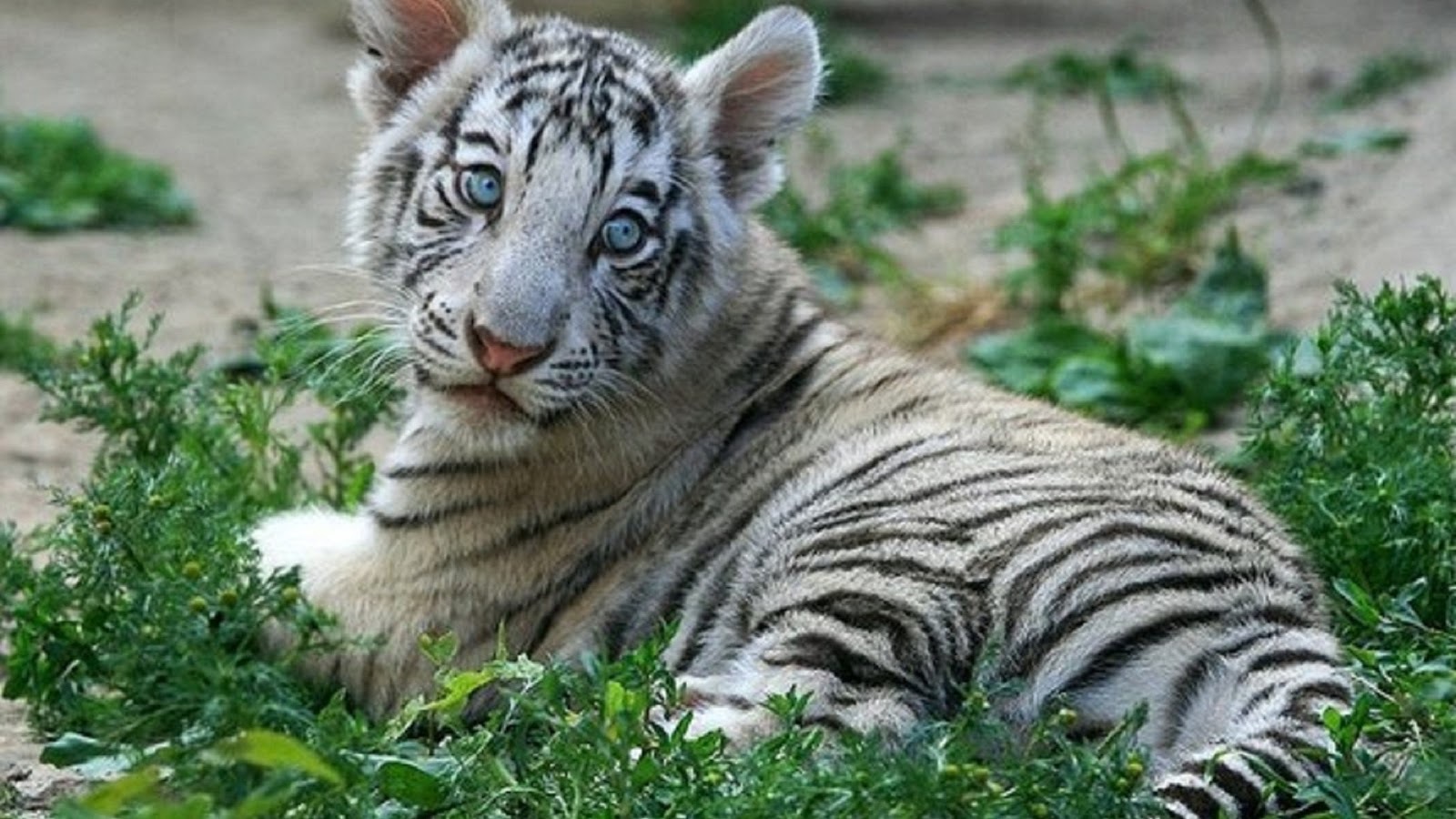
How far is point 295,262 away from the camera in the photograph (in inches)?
428

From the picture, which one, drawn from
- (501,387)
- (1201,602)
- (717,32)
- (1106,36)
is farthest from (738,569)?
(1106,36)

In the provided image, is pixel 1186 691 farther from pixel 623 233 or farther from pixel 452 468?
pixel 452 468

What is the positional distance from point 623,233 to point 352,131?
7761mm

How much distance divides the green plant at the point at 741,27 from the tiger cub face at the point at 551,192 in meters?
7.23

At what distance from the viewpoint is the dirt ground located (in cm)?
959

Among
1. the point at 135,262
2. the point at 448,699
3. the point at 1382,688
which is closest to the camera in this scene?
the point at 448,699

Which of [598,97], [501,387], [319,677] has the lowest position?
[319,677]

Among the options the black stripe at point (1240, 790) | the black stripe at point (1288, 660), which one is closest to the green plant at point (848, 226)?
the black stripe at point (1288, 660)

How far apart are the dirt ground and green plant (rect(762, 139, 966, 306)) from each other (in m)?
0.22

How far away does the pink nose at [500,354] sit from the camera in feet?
19.5

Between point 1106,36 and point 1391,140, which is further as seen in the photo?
point 1106,36

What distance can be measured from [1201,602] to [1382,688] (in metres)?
0.40

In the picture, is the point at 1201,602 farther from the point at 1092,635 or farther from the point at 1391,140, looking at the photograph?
the point at 1391,140

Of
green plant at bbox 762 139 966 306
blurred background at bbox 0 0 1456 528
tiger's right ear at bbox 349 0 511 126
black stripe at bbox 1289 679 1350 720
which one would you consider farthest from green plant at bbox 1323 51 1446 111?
black stripe at bbox 1289 679 1350 720
